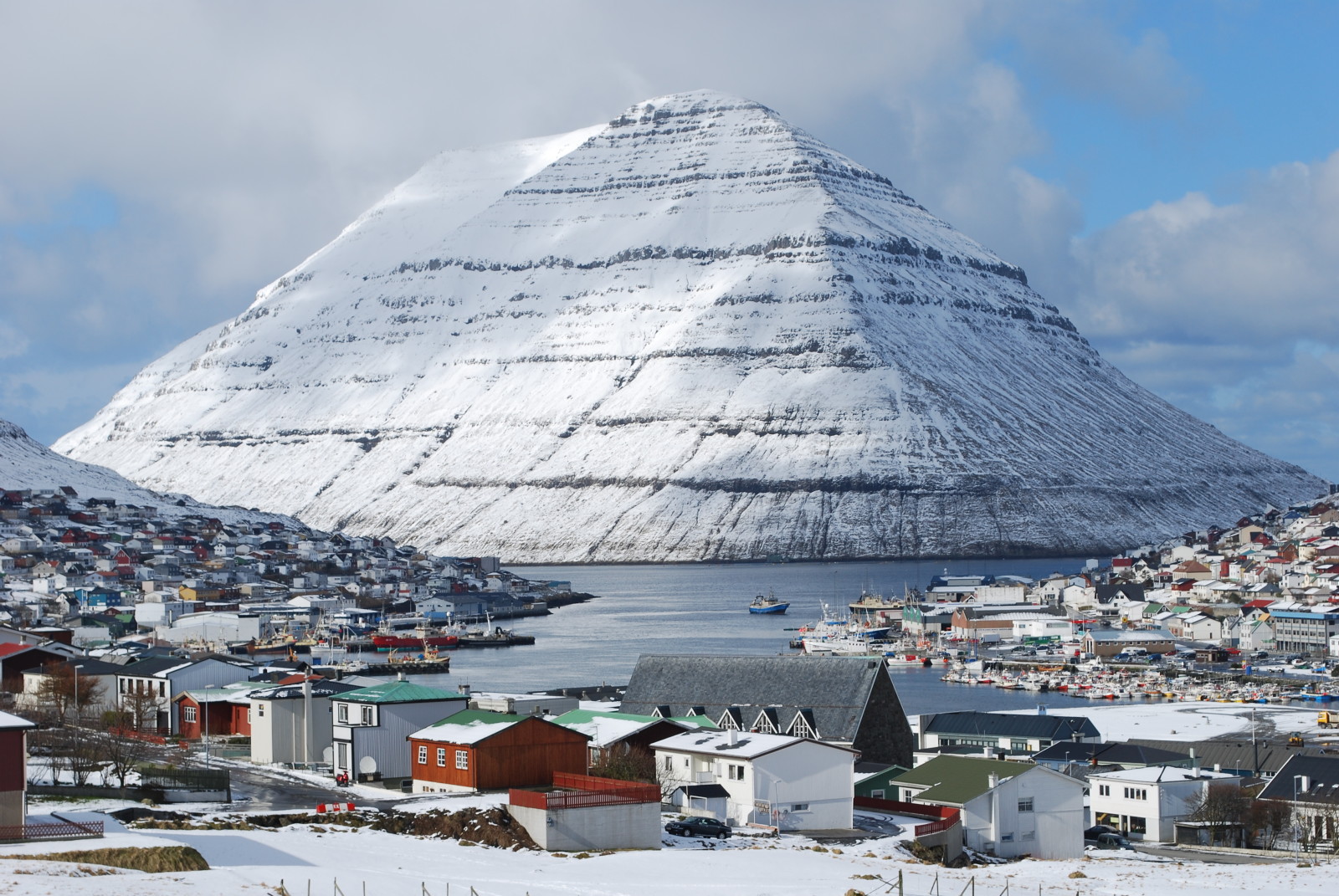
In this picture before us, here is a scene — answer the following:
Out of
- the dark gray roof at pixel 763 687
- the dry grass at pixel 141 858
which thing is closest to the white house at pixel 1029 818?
the dark gray roof at pixel 763 687

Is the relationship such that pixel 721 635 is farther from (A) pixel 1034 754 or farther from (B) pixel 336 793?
(B) pixel 336 793

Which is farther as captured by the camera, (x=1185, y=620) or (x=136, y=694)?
(x=1185, y=620)

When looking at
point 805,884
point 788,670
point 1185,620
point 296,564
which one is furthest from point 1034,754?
point 296,564

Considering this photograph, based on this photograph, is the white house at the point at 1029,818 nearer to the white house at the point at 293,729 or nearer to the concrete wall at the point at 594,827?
the concrete wall at the point at 594,827

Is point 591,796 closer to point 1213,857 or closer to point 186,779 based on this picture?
point 186,779

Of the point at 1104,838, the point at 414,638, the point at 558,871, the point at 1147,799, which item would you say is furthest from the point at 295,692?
the point at 414,638

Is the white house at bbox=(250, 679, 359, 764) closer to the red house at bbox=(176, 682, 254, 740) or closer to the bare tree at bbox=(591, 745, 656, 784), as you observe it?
the red house at bbox=(176, 682, 254, 740)

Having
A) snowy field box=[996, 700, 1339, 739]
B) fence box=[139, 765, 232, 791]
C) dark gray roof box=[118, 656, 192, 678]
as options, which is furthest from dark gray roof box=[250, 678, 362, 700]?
snowy field box=[996, 700, 1339, 739]

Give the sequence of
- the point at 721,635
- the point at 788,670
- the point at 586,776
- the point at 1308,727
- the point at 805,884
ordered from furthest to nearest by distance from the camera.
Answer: the point at 721,635 < the point at 1308,727 < the point at 788,670 < the point at 586,776 < the point at 805,884
